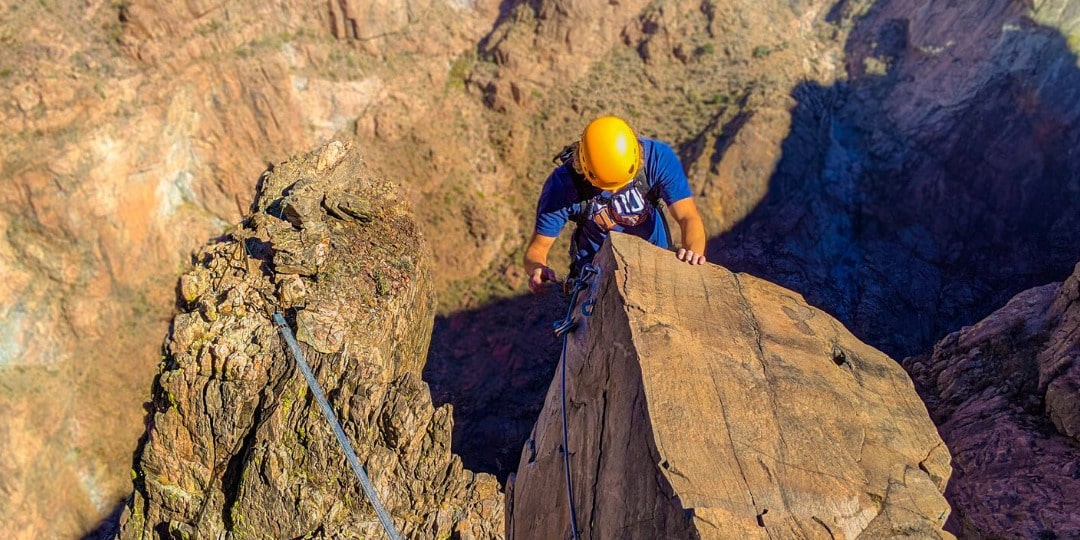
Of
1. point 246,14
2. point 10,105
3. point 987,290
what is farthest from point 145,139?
point 987,290

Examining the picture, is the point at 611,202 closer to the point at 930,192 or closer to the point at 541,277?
the point at 541,277

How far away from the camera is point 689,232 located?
7.02 meters

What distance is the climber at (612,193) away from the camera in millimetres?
6672

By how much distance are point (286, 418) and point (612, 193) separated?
536 centimetres

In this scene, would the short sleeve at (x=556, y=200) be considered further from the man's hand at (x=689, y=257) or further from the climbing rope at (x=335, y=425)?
the climbing rope at (x=335, y=425)

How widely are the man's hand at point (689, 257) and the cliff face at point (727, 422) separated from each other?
0.22 feet

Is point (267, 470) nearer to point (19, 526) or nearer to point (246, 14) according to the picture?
point (19, 526)

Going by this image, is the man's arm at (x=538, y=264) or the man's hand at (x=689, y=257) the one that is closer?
the man's hand at (x=689, y=257)

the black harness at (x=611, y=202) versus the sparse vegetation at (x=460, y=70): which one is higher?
the sparse vegetation at (x=460, y=70)

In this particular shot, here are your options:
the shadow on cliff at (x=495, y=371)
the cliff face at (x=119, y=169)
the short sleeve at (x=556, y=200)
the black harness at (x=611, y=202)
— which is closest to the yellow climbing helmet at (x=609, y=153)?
the black harness at (x=611, y=202)

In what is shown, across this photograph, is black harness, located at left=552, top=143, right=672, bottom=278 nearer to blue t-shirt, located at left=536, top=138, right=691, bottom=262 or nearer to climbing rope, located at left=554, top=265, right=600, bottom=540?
blue t-shirt, located at left=536, top=138, right=691, bottom=262

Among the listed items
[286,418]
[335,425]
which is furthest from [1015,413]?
[286,418]

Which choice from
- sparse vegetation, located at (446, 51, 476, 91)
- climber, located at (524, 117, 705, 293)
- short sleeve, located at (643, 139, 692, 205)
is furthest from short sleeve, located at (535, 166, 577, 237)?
sparse vegetation, located at (446, 51, 476, 91)

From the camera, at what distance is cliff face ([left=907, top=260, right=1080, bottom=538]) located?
584cm
